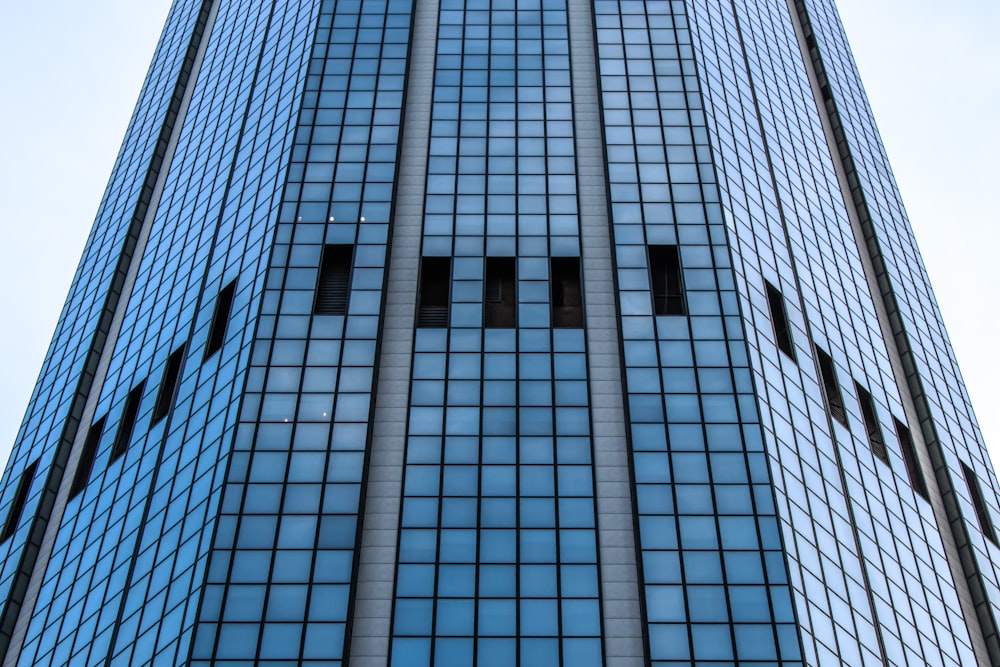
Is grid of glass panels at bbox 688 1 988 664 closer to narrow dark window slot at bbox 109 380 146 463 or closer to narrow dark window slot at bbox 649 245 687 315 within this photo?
narrow dark window slot at bbox 649 245 687 315

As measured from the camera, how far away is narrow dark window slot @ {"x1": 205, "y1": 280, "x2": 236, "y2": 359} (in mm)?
78250

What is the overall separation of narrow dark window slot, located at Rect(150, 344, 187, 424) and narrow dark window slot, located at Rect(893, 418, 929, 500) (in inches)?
1708

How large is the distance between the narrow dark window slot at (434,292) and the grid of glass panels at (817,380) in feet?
54.9

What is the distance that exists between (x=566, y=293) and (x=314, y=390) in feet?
52.9

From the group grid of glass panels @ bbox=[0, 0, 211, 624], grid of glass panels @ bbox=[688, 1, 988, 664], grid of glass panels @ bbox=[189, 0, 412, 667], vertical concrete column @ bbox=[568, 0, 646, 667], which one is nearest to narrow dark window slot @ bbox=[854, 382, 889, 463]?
grid of glass panels @ bbox=[688, 1, 988, 664]

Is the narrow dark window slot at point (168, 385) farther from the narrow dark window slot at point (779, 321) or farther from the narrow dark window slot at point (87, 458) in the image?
the narrow dark window slot at point (779, 321)

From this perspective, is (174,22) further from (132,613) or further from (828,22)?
(132,613)

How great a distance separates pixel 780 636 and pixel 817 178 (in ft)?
157

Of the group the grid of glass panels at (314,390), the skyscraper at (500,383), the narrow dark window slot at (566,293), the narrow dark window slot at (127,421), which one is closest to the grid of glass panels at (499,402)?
the skyscraper at (500,383)

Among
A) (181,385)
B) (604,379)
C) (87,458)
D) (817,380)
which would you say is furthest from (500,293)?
(87,458)

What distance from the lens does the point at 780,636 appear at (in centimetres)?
6078

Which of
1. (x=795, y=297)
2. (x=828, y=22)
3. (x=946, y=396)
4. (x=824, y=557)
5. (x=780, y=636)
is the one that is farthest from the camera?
(x=828, y=22)

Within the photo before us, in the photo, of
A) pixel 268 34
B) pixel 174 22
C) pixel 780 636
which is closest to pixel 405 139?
pixel 268 34

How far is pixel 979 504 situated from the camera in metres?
87.8
